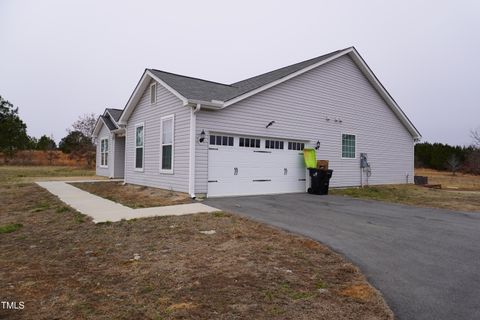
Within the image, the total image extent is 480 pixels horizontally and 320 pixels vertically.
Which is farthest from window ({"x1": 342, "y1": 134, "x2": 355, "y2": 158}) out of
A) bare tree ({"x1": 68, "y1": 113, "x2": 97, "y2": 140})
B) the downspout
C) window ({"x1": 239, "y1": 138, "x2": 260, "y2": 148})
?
bare tree ({"x1": 68, "y1": 113, "x2": 97, "y2": 140})

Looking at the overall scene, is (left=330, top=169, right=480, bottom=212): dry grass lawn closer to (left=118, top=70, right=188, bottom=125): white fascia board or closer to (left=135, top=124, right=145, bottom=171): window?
(left=118, top=70, right=188, bottom=125): white fascia board

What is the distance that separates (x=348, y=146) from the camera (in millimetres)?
15180

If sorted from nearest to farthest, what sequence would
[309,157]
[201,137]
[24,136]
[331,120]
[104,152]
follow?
[201,137], [309,157], [331,120], [104,152], [24,136]

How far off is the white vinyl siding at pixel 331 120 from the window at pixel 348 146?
27cm

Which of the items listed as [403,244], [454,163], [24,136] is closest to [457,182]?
[454,163]

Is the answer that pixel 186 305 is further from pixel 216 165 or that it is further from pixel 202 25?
pixel 202 25

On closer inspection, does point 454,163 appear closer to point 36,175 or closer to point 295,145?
point 295,145

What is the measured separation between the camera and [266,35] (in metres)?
22.0

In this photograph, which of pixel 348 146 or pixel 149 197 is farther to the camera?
pixel 348 146

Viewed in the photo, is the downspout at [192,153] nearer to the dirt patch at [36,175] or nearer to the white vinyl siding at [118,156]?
the white vinyl siding at [118,156]

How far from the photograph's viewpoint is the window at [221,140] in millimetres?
10984

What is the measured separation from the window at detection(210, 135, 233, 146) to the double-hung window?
6.20 m

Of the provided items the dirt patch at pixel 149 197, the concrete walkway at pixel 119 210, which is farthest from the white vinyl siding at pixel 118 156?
the concrete walkway at pixel 119 210

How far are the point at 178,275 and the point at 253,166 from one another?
26.4ft
